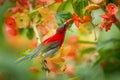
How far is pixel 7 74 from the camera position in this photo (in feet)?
9.84

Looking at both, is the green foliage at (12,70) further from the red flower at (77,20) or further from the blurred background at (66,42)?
the red flower at (77,20)

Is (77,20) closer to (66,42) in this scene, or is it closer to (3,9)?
(66,42)

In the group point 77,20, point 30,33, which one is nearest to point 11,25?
point 30,33

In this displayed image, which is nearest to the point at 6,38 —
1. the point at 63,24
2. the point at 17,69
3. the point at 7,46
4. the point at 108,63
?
the point at 7,46

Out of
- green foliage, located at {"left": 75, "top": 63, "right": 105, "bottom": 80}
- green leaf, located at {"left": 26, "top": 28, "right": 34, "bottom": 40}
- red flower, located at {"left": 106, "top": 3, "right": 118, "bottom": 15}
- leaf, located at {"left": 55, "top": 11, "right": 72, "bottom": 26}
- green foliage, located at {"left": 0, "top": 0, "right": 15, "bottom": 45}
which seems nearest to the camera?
red flower, located at {"left": 106, "top": 3, "right": 118, "bottom": 15}

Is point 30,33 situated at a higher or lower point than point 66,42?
lower

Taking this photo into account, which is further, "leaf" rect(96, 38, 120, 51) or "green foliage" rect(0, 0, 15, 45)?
"green foliage" rect(0, 0, 15, 45)

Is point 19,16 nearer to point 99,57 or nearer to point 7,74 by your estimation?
point 99,57

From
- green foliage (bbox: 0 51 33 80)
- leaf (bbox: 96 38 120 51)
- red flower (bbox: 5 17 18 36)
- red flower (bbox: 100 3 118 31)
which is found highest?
green foliage (bbox: 0 51 33 80)

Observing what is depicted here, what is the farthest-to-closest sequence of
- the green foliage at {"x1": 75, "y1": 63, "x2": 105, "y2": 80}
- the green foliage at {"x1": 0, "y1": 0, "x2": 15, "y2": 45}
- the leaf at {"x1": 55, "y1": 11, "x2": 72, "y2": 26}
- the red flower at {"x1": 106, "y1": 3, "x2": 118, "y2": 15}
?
the green foliage at {"x1": 0, "y1": 0, "x2": 15, "y2": 45} → the green foliage at {"x1": 75, "y1": 63, "x2": 105, "y2": 80} → the leaf at {"x1": 55, "y1": 11, "x2": 72, "y2": 26} → the red flower at {"x1": 106, "y1": 3, "x2": 118, "y2": 15}

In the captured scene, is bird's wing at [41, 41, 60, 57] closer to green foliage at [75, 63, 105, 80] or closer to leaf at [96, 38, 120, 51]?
leaf at [96, 38, 120, 51]

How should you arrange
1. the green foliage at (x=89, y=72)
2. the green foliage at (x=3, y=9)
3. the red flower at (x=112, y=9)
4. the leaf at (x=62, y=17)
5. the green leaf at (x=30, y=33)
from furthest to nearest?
the green foliage at (x=3, y=9) < the green foliage at (x=89, y=72) < the green leaf at (x=30, y=33) < the leaf at (x=62, y=17) < the red flower at (x=112, y=9)

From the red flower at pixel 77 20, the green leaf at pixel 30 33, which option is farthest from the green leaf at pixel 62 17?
the green leaf at pixel 30 33

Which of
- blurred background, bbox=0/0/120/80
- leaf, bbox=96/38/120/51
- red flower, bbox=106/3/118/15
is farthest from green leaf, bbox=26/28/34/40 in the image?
red flower, bbox=106/3/118/15
